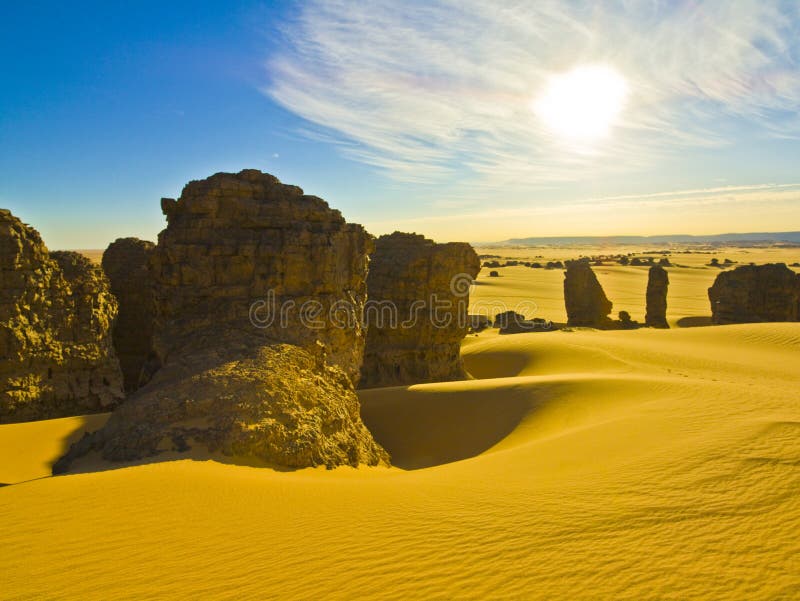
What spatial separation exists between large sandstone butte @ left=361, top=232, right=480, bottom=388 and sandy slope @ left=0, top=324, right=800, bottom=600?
1012 centimetres

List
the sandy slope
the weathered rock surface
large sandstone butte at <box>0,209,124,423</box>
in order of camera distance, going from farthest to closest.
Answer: large sandstone butte at <box>0,209,124,423</box>
the weathered rock surface
the sandy slope

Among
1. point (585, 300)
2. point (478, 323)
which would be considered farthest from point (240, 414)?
point (585, 300)

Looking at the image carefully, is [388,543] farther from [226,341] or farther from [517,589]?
[226,341]

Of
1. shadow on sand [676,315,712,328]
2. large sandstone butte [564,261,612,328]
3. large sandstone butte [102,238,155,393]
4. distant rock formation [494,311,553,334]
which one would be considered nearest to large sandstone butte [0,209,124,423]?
large sandstone butte [102,238,155,393]

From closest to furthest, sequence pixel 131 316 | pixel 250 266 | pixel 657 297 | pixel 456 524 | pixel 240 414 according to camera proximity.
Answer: pixel 456 524 → pixel 240 414 → pixel 250 266 → pixel 131 316 → pixel 657 297

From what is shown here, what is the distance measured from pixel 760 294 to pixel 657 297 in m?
5.87

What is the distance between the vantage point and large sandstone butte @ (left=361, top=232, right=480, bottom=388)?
19.5 metres

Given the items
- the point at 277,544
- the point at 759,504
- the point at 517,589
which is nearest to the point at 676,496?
the point at 759,504

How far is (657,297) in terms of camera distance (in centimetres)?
3516

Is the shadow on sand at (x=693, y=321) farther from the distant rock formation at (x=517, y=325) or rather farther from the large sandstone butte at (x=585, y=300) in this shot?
the distant rock formation at (x=517, y=325)

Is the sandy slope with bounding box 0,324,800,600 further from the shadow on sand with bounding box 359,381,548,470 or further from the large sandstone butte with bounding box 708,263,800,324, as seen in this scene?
Answer: the large sandstone butte with bounding box 708,263,800,324

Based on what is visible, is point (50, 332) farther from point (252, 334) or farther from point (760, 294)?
point (760, 294)

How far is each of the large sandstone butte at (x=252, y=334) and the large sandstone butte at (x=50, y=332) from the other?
3.89m

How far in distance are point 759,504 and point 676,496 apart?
0.82 metres
